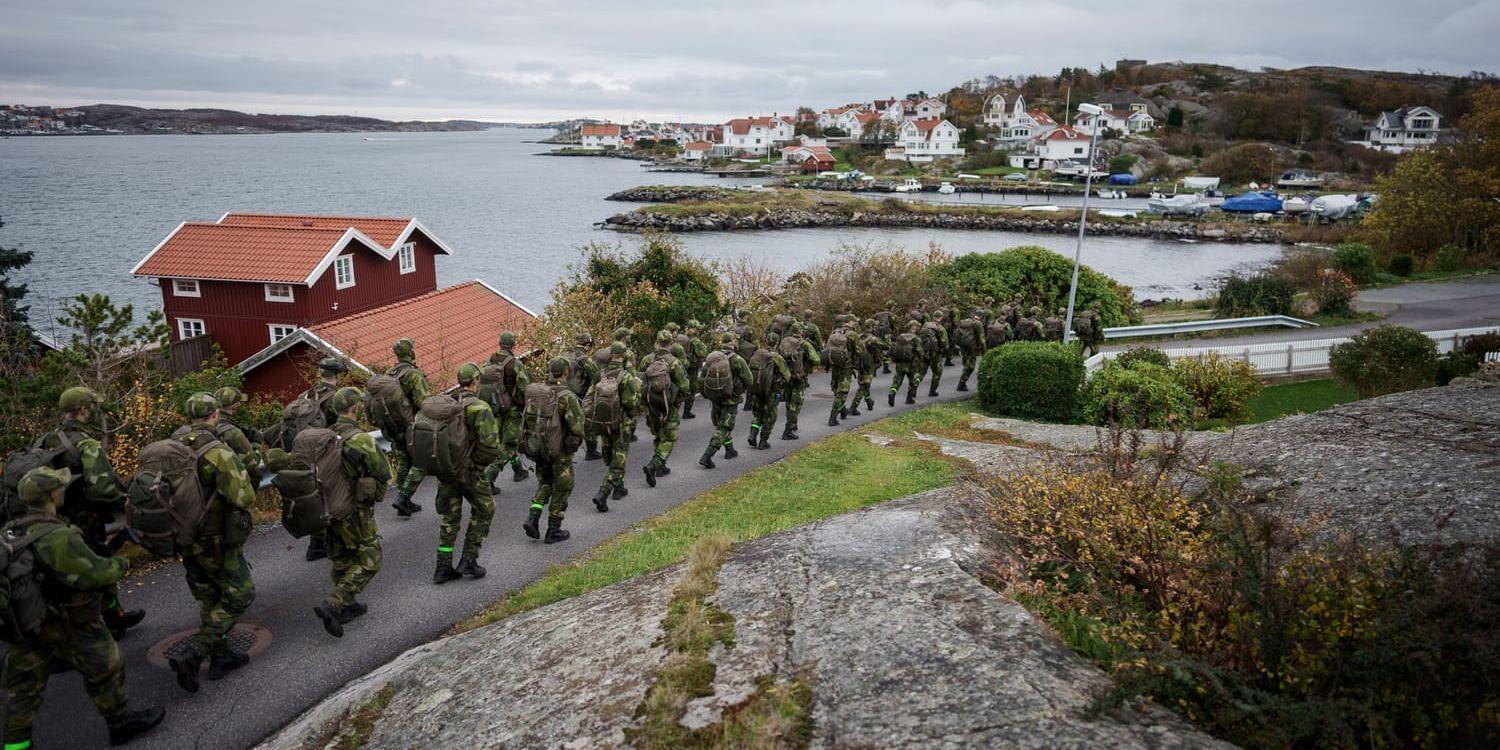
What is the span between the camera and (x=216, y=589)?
7.81m

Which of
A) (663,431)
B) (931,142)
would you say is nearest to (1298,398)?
(663,431)

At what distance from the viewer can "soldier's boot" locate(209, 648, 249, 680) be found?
7.64 metres

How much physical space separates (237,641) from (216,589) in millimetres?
750

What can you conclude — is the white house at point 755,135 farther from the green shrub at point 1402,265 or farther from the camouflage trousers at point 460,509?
the camouflage trousers at point 460,509

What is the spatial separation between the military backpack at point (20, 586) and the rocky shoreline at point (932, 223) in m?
72.5

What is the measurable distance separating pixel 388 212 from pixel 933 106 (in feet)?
340

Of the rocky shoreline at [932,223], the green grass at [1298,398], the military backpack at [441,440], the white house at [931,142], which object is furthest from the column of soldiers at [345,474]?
the white house at [931,142]

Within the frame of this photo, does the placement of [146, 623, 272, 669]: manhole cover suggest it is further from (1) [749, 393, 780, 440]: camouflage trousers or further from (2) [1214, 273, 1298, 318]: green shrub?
(2) [1214, 273, 1298, 318]: green shrub

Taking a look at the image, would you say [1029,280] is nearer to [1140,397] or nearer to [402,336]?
[1140,397]

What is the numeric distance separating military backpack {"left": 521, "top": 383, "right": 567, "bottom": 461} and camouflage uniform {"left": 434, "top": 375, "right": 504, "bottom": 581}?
953 millimetres

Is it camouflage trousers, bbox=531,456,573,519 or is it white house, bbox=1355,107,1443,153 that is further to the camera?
white house, bbox=1355,107,1443,153

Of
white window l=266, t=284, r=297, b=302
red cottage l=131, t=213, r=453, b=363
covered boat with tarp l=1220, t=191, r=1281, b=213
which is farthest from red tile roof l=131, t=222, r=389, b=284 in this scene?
covered boat with tarp l=1220, t=191, r=1281, b=213

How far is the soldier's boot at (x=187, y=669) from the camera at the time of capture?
7.34m

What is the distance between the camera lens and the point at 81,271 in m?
54.0
